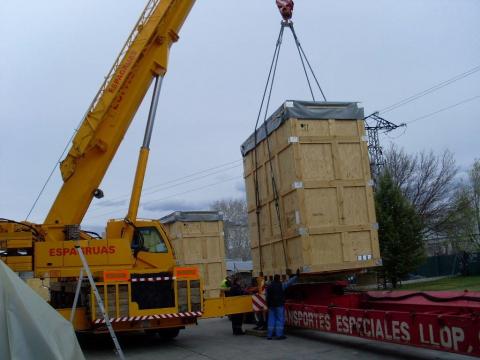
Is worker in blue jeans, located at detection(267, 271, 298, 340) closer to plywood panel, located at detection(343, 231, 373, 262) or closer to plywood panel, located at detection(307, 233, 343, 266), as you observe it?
plywood panel, located at detection(307, 233, 343, 266)

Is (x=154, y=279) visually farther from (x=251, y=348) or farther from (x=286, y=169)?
(x=286, y=169)

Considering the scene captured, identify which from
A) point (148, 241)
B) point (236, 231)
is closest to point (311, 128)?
point (148, 241)

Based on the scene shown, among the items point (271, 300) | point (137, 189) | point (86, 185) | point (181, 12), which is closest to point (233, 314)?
point (271, 300)

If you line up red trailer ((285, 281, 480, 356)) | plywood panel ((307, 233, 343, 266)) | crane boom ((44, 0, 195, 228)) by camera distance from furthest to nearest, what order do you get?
crane boom ((44, 0, 195, 228)), plywood panel ((307, 233, 343, 266)), red trailer ((285, 281, 480, 356))

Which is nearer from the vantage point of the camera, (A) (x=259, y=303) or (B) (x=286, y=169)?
(B) (x=286, y=169)

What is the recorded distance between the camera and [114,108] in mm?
12422

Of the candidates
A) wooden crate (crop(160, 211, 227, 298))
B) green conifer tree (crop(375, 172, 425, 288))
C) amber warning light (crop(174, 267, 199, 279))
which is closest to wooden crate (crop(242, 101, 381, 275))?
amber warning light (crop(174, 267, 199, 279))

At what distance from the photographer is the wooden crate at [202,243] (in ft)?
Answer: 65.2

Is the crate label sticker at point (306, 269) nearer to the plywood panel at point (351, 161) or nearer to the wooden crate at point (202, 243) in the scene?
the plywood panel at point (351, 161)

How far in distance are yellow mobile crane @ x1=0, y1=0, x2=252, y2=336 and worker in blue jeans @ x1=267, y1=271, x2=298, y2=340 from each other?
0.92 metres

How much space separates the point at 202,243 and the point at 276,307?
346 inches

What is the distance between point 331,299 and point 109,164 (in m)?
5.88

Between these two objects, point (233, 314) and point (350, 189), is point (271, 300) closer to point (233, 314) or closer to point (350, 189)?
point (233, 314)

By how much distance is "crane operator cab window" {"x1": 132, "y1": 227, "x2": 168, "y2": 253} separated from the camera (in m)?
12.6
